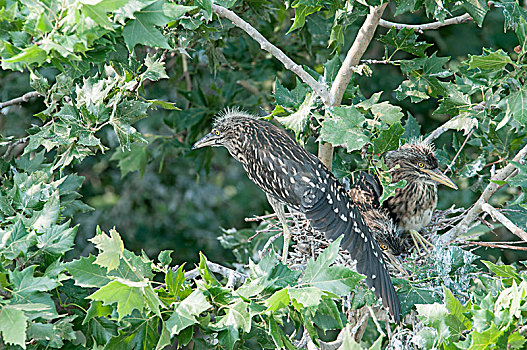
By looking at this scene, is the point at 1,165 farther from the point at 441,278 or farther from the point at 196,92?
the point at 441,278

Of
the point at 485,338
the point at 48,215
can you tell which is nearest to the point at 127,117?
the point at 48,215

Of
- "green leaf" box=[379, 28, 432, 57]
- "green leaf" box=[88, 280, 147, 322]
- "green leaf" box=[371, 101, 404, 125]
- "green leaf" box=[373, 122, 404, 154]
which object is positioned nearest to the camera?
"green leaf" box=[88, 280, 147, 322]

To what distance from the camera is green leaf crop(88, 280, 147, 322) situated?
167 cm

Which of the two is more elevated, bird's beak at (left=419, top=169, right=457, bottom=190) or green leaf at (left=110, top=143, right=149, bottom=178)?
bird's beak at (left=419, top=169, right=457, bottom=190)

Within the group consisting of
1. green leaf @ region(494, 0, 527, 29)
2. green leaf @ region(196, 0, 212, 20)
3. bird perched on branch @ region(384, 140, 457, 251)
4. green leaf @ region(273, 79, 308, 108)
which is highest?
green leaf @ region(494, 0, 527, 29)

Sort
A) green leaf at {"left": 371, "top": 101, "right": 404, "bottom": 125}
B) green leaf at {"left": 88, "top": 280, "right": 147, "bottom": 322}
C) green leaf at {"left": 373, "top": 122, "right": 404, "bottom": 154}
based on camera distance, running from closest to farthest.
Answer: green leaf at {"left": 88, "top": 280, "right": 147, "bottom": 322}
green leaf at {"left": 373, "top": 122, "right": 404, "bottom": 154}
green leaf at {"left": 371, "top": 101, "right": 404, "bottom": 125}

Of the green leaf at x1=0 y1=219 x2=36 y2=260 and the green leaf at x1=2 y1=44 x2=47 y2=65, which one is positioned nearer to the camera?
the green leaf at x1=2 y1=44 x2=47 y2=65

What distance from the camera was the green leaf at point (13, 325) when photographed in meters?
1.56

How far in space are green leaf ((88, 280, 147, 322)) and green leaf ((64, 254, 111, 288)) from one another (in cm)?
9

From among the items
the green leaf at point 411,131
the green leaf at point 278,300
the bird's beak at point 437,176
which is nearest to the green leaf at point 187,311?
the green leaf at point 278,300

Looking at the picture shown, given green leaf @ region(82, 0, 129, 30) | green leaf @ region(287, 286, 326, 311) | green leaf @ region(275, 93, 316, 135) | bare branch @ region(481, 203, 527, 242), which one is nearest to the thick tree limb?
bare branch @ region(481, 203, 527, 242)

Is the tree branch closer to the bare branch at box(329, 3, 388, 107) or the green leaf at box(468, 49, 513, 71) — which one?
the bare branch at box(329, 3, 388, 107)

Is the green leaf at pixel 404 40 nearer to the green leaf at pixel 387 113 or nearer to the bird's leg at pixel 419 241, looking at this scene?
the green leaf at pixel 387 113

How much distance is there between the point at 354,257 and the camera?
2.46 metres
